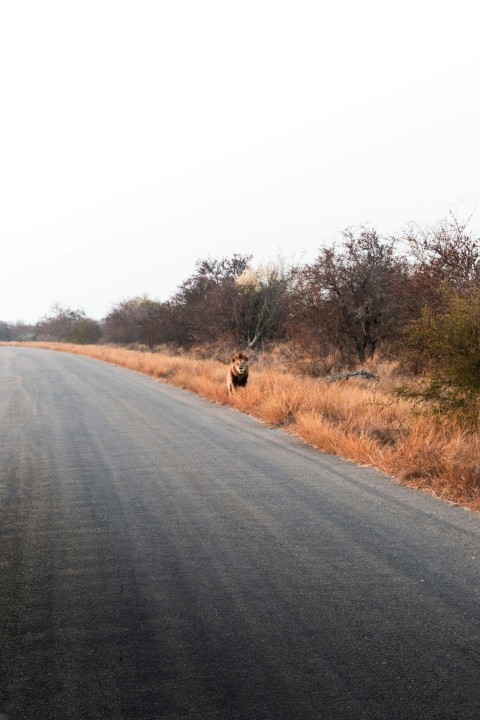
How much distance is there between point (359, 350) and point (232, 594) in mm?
16776

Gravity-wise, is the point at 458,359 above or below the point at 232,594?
above

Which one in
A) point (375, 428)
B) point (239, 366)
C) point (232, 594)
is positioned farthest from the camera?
point (239, 366)

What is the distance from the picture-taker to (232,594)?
169 inches

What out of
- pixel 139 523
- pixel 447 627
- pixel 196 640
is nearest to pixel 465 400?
pixel 139 523

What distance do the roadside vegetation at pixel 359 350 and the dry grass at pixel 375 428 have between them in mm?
23

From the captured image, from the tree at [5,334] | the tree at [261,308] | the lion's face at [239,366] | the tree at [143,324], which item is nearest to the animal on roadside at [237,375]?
the lion's face at [239,366]

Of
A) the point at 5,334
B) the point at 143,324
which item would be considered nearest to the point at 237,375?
the point at 143,324

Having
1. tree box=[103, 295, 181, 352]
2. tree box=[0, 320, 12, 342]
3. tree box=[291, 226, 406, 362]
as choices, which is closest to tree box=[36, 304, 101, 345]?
tree box=[103, 295, 181, 352]

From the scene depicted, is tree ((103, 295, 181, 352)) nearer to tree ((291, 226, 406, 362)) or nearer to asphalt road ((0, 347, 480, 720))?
tree ((291, 226, 406, 362))

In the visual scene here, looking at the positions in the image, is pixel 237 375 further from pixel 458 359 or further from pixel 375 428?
pixel 458 359

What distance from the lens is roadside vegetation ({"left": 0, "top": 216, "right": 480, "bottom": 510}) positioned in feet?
29.0

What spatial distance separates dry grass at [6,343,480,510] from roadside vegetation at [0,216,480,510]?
0.08 feet

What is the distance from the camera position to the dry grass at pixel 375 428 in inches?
291

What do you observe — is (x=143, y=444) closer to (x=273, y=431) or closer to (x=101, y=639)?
(x=273, y=431)
